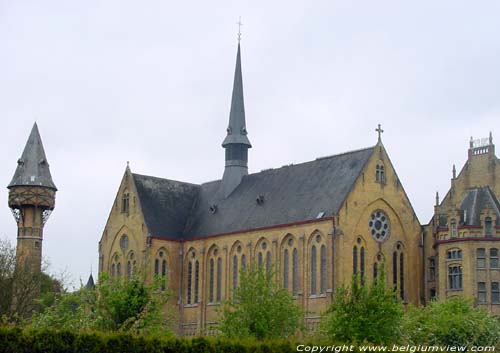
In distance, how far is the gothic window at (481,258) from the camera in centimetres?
7494

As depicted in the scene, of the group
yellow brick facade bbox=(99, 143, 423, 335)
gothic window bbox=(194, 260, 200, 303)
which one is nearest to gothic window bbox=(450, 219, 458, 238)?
yellow brick facade bbox=(99, 143, 423, 335)

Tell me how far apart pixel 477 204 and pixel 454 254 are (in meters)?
4.40

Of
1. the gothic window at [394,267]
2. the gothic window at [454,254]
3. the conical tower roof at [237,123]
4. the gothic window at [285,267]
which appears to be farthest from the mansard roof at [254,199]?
the gothic window at [454,254]

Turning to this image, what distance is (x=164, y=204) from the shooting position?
92.2 m

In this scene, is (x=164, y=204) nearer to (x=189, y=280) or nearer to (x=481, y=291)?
(x=189, y=280)

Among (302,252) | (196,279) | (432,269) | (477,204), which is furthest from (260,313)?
(196,279)

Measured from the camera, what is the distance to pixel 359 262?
3000 inches

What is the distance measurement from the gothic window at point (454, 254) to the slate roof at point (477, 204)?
2349 mm

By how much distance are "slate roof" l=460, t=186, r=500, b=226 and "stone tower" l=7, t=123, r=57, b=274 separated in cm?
4310

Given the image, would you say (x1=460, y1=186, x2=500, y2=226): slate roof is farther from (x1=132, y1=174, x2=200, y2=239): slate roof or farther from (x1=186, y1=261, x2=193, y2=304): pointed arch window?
(x1=132, y1=174, x2=200, y2=239): slate roof

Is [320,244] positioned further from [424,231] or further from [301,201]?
[424,231]

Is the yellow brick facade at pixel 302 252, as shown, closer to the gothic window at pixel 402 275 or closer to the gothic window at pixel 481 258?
the gothic window at pixel 402 275

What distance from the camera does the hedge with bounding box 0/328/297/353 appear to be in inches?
1347

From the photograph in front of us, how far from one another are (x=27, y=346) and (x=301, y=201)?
4743 centimetres
